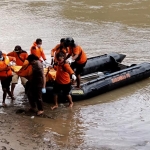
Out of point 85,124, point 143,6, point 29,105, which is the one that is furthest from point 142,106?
point 143,6

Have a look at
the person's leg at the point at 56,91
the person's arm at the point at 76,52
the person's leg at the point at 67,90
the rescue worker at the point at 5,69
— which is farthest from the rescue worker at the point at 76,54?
the rescue worker at the point at 5,69

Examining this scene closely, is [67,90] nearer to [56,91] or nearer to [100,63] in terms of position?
[56,91]

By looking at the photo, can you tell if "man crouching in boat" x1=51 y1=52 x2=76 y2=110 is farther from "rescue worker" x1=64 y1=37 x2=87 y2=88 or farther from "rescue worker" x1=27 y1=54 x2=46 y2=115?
"rescue worker" x1=64 y1=37 x2=87 y2=88

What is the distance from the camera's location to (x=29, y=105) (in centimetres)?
884

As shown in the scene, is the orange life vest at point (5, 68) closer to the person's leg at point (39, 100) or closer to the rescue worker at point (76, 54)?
the person's leg at point (39, 100)

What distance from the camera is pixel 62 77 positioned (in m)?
8.43

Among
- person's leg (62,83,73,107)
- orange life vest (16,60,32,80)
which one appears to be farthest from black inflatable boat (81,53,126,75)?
orange life vest (16,60,32,80)

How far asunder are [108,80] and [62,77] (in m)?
1.90

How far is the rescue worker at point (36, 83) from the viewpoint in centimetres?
768

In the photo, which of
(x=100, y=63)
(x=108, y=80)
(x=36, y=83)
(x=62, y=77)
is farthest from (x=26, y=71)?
(x=100, y=63)

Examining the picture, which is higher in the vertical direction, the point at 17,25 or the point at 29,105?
the point at 17,25

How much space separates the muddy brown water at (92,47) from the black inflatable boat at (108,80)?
185 millimetres

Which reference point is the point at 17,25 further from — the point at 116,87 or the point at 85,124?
the point at 85,124

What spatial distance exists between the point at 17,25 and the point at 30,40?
301 cm
